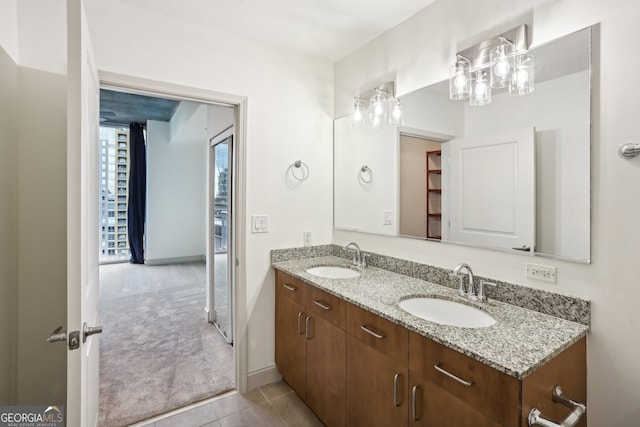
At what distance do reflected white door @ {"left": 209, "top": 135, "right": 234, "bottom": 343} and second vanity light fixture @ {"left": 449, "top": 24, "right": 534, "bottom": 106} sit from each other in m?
2.01

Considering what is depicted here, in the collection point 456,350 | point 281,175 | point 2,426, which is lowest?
point 2,426

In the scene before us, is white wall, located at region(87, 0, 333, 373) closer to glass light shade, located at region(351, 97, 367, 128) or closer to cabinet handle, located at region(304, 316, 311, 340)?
glass light shade, located at region(351, 97, 367, 128)

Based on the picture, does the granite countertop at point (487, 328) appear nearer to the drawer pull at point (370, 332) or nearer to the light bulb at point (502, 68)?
the drawer pull at point (370, 332)

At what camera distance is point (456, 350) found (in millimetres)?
1048

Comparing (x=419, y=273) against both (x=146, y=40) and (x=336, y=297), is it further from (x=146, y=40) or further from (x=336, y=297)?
(x=146, y=40)

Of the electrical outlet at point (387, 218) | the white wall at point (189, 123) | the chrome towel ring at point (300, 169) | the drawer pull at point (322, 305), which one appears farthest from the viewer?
the white wall at point (189, 123)

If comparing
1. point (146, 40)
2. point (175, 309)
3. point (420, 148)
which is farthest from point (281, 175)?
point (175, 309)

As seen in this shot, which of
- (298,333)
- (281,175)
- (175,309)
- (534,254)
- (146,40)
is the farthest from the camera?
(175,309)

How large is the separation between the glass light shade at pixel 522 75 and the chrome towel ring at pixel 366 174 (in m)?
1.07

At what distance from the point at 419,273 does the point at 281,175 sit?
122cm

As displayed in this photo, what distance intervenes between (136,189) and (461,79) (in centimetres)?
618

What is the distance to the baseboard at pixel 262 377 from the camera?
7.29 ft

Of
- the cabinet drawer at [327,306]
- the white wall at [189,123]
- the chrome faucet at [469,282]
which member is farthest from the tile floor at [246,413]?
the white wall at [189,123]

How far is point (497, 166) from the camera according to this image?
155cm
